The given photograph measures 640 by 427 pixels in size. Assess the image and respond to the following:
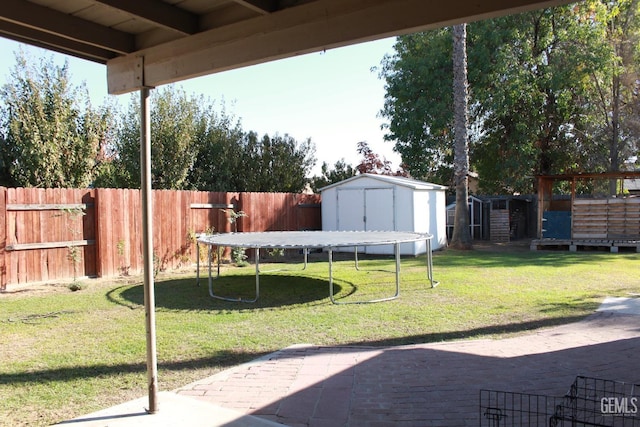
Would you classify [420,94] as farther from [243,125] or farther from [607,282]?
[607,282]

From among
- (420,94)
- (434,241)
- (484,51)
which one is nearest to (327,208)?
(434,241)

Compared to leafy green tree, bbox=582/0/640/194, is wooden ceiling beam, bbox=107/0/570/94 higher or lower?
lower

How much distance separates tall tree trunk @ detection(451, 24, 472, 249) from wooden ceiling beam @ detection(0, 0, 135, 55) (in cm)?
1291

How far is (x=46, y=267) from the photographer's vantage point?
28.3 feet

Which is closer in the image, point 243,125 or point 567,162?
point 243,125

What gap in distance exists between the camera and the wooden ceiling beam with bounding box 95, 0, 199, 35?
8.82 ft

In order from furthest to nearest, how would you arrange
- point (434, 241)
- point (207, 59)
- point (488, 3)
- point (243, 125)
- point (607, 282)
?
point (243, 125), point (434, 241), point (607, 282), point (207, 59), point (488, 3)

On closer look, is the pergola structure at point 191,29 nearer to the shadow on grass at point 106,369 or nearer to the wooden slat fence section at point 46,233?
the shadow on grass at point 106,369

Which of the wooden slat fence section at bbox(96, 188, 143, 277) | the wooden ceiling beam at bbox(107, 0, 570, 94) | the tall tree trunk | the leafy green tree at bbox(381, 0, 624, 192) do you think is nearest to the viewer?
the wooden ceiling beam at bbox(107, 0, 570, 94)

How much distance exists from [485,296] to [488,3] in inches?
233

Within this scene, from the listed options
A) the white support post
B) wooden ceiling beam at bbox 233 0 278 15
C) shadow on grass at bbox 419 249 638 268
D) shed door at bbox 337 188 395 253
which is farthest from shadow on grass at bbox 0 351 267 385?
shed door at bbox 337 188 395 253

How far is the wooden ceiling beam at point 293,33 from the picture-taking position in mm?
2326

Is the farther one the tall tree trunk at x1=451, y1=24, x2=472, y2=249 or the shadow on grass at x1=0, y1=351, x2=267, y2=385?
the tall tree trunk at x1=451, y1=24, x2=472, y2=249

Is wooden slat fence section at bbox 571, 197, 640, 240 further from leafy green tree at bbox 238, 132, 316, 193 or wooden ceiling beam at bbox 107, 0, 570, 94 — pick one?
wooden ceiling beam at bbox 107, 0, 570, 94
